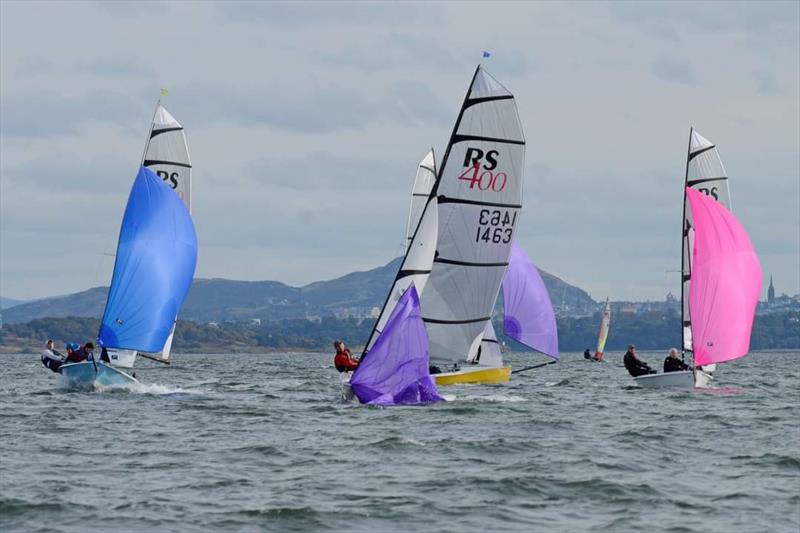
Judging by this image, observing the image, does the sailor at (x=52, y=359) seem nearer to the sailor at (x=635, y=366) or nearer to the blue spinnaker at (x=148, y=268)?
the blue spinnaker at (x=148, y=268)

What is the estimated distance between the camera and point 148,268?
43.3 metres

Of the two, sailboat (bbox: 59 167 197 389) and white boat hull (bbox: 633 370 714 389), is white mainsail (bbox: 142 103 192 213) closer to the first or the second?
sailboat (bbox: 59 167 197 389)

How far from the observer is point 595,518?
65.4 ft

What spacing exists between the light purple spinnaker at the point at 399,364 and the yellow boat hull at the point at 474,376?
613cm

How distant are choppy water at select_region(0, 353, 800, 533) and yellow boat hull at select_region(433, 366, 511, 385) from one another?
13.6ft

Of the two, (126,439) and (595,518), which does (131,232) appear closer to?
(126,439)

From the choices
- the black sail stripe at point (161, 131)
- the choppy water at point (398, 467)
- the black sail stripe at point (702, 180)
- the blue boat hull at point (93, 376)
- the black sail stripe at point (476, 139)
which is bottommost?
the choppy water at point (398, 467)

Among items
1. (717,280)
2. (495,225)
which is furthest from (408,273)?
(717,280)

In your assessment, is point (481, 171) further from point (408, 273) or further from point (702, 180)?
point (702, 180)

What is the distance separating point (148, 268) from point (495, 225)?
10.7 meters

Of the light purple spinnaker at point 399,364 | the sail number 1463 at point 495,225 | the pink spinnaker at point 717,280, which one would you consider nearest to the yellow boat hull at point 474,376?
the sail number 1463 at point 495,225

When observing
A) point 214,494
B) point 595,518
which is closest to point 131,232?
point 214,494

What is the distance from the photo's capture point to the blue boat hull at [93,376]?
42.3m

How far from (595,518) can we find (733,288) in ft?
89.1
